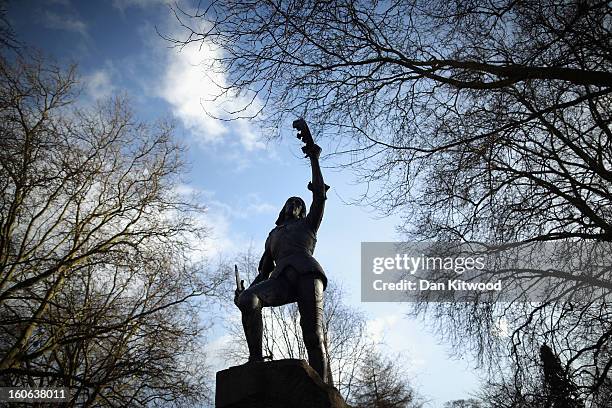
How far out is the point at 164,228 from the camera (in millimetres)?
11742

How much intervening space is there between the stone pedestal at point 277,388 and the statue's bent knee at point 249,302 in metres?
0.52

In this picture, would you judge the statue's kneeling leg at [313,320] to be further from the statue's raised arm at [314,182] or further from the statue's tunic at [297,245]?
the statue's raised arm at [314,182]

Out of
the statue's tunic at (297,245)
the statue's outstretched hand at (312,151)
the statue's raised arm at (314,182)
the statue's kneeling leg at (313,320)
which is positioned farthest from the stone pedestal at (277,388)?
the statue's outstretched hand at (312,151)

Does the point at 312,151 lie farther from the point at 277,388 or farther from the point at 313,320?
the point at 277,388

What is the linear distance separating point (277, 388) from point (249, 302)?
837mm

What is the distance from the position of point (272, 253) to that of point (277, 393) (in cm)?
161

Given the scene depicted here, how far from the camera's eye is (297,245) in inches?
185

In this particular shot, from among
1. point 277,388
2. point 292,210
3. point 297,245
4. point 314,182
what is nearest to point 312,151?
point 314,182

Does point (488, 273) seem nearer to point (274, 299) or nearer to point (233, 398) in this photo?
point (274, 299)

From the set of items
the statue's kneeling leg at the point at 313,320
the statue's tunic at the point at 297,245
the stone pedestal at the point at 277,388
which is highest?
the statue's tunic at the point at 297,245

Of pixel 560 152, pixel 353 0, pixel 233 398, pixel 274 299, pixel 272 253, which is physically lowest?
pixel 233 398

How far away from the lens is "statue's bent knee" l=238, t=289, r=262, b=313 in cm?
421

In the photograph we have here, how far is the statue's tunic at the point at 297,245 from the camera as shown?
4.54m

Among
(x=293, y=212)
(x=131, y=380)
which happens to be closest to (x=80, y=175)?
(x=131, y=380)
